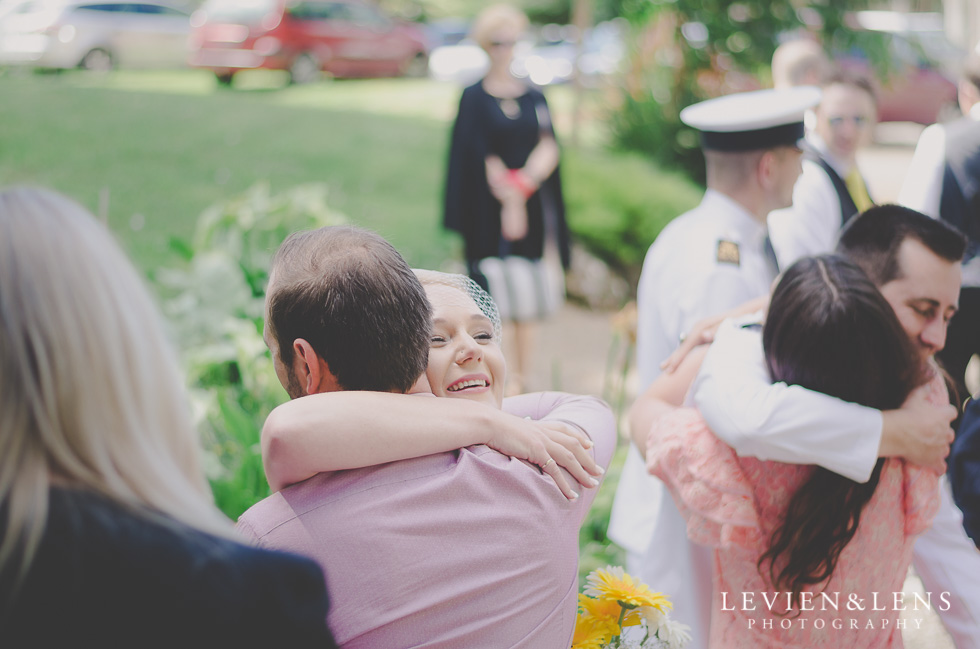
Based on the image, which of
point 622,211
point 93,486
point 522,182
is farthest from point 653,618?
point 622,211

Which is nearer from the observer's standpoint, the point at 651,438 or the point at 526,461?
the point at 526,461

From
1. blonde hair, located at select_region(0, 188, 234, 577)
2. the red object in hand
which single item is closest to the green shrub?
the red object in hand

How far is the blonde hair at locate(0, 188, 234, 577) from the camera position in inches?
31.0

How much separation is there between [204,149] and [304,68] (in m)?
6.03

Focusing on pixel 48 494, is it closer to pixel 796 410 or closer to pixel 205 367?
pixel 796 410

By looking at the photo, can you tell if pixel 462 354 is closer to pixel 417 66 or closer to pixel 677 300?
pixel 677 300

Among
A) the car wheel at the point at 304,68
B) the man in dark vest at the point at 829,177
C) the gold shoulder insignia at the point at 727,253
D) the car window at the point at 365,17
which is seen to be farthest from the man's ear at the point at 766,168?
the car window at the point at 365,17

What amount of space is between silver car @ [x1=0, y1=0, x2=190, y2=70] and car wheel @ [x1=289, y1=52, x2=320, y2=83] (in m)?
2.56

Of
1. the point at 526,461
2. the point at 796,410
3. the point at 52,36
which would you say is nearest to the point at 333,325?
the point at 526,461

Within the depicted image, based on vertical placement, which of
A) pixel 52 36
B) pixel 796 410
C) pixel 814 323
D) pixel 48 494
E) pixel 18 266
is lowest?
pixel 796 410

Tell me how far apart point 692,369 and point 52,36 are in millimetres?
14883

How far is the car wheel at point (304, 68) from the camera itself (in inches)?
613

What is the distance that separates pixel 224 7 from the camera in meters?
14.9

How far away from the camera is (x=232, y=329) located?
3895 mm
